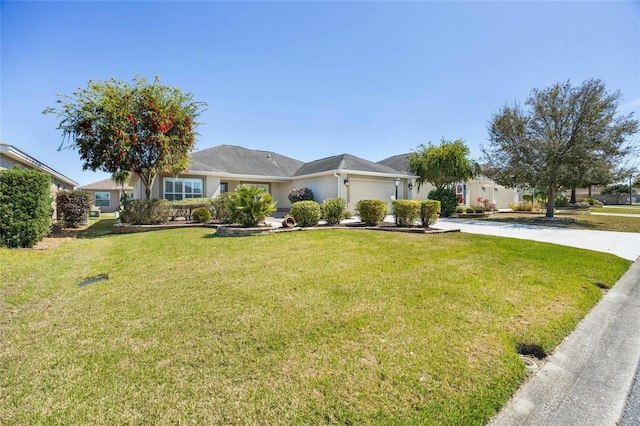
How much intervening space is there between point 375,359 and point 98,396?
225 centimetres

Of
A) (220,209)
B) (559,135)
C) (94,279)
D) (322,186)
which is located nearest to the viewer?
(94,279)

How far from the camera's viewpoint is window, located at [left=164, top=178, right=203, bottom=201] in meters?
17.4

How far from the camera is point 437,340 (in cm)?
292

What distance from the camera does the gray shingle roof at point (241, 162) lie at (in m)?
19.2

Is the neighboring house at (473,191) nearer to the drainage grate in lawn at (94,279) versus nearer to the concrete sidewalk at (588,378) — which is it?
the concrete sidewalk at (588,378)

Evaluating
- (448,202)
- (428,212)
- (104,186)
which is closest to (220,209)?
(428,212)

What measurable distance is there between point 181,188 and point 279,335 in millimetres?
17275

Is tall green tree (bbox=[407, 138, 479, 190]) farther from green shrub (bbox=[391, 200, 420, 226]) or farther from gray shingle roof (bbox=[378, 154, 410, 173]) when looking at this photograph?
green shrub (bbox=[391, 200, 420, 226])

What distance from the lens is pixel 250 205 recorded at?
988 centimetres

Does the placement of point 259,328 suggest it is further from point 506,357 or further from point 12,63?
point 12,63

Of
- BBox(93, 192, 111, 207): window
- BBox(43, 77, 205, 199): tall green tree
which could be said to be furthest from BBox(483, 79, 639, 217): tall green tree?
BBox(93, 192, 111, 207): window

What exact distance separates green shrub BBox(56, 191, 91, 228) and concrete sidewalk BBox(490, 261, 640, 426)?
1735 centimetres

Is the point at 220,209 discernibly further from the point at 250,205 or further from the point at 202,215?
the point at 250,205

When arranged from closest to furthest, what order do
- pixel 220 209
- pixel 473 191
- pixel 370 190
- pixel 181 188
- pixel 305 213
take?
1. pixel 305 213
2. pixel 220 209
3. pixel 181 188
4. pixel 370 190
5. pixel 473 191
